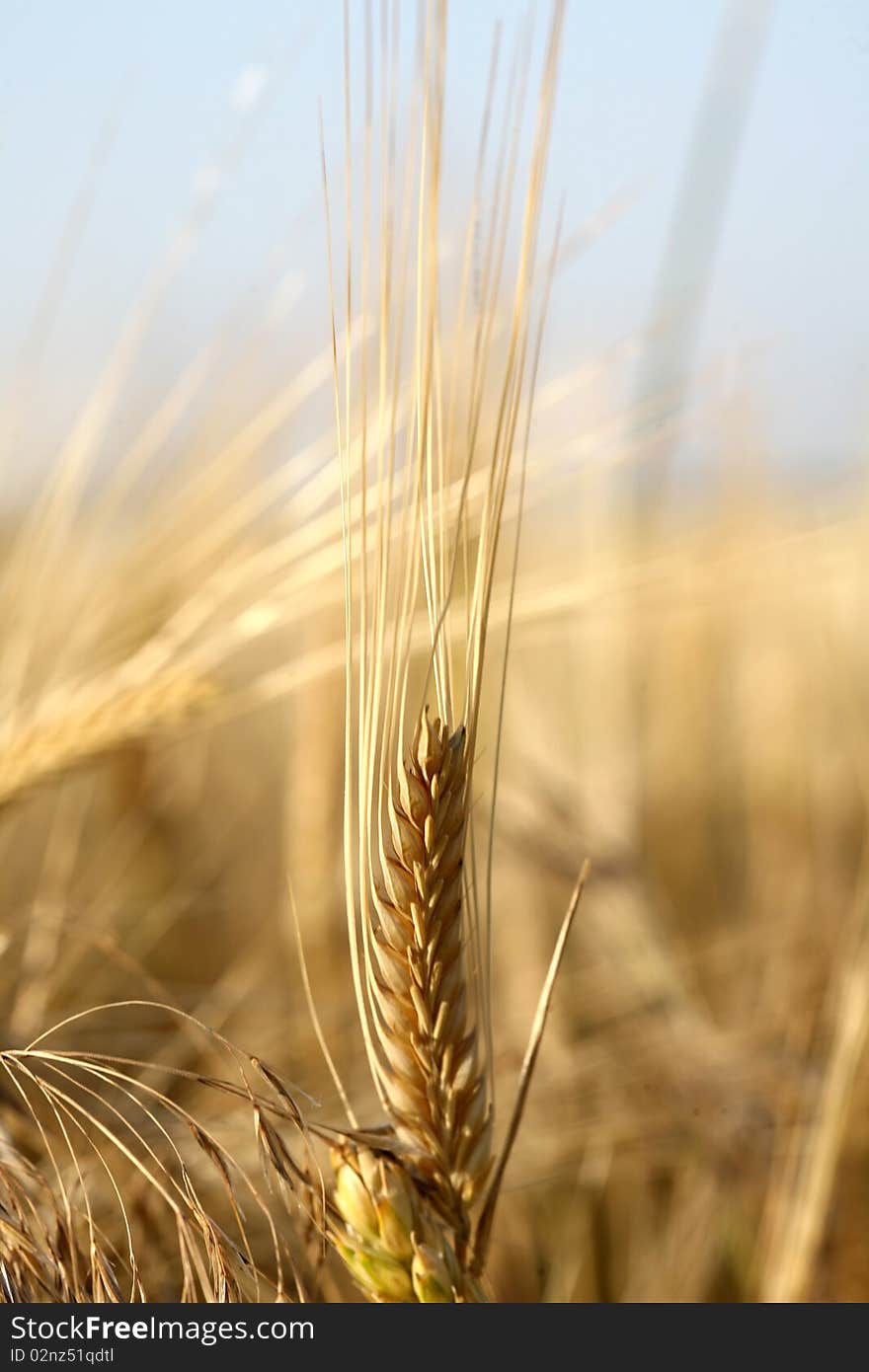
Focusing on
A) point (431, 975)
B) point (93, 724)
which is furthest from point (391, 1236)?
point (93, 724)

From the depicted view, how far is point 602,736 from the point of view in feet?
3.03

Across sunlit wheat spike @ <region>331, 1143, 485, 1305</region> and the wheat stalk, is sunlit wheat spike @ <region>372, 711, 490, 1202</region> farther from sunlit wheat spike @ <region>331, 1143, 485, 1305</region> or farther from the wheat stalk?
the wheat stalk

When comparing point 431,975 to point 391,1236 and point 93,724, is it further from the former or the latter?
point 93,724

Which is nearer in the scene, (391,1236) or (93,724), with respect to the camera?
(391,1236)

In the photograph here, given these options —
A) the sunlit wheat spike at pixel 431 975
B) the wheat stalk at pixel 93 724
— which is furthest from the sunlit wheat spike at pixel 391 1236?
the wheat stalk at pixel 93 724

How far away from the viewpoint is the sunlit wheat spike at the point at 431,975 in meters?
0.30

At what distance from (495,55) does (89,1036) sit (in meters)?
0.53

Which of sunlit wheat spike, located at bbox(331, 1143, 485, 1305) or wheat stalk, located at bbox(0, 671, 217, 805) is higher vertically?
wheat stalk, located at bbox(0, 671, 217, 805)

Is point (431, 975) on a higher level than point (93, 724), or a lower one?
lower

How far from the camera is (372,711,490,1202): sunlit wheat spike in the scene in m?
0.30

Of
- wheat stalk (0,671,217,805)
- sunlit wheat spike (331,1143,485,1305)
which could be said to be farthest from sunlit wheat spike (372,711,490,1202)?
wheat stalk (0,671,217,805)

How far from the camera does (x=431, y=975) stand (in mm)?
306

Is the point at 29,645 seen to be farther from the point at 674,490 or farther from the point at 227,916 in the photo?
the point at 227,916

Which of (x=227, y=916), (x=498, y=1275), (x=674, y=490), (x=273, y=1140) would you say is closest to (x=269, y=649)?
(x=227, y=916)
